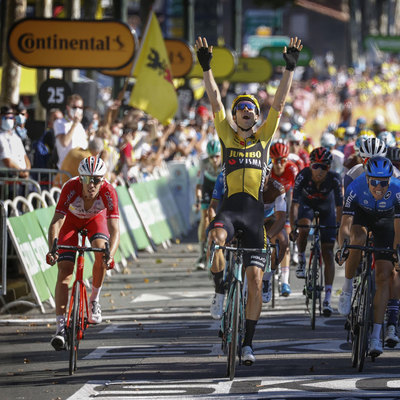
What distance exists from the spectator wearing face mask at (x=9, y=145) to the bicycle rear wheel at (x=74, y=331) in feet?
21.8

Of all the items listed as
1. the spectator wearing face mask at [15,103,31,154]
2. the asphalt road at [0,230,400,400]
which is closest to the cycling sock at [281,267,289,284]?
the asphalt road at [0,230,400,400]

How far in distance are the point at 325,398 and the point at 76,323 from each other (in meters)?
2.26

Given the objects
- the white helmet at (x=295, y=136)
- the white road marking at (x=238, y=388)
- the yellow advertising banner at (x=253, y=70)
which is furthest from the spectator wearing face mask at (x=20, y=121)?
the yellow advertising banner at (x=253, y=70)

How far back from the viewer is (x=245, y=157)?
10.5 metres

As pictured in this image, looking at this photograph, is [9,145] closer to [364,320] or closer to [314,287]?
[314,287]

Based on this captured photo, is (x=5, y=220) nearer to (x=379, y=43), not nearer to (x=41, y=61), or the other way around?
(x=41, y=61)

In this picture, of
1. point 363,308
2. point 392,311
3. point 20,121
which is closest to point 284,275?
point 392,311

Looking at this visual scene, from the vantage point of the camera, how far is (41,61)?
19984 millimetres

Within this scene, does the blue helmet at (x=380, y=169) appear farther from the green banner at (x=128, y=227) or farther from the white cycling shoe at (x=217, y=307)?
the green banner at (x=128, y=227)

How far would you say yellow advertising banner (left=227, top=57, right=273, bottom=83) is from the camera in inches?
1489

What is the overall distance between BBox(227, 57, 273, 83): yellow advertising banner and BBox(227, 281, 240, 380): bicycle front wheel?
2798 centimetres

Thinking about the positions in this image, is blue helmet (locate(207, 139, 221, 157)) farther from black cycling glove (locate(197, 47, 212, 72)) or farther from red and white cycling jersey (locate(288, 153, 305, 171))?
black cycling glove (locate(197, 47, 212, 72))

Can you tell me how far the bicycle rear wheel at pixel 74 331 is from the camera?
A: 1037 cm

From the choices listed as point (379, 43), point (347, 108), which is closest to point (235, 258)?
point (347, 108)
